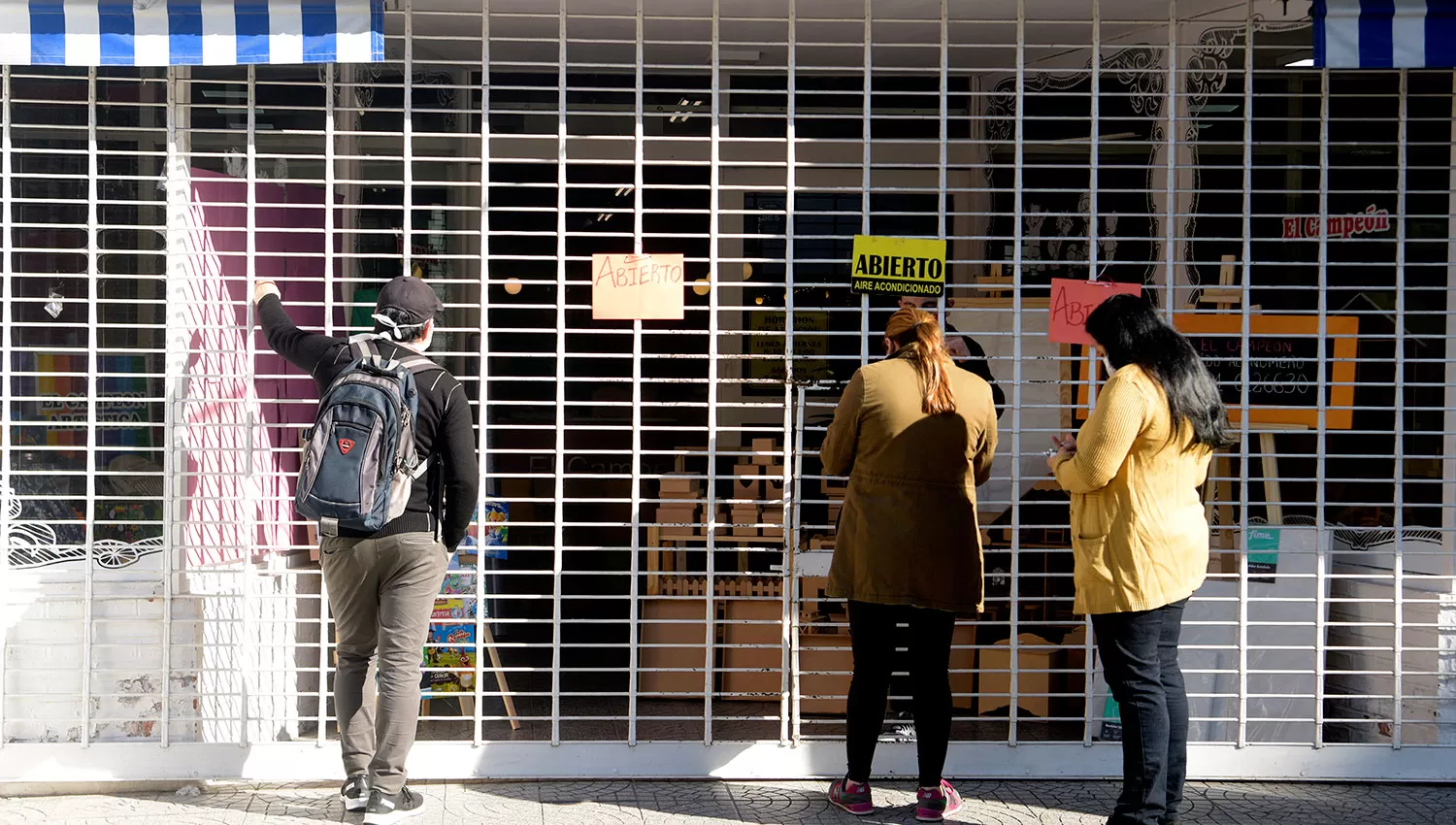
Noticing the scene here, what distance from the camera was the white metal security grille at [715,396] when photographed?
5.19 metres

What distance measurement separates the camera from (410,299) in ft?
15.1

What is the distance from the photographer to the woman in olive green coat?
15.2 ft

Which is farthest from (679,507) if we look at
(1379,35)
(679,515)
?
(1379,35)

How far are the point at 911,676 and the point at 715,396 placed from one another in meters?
1.49

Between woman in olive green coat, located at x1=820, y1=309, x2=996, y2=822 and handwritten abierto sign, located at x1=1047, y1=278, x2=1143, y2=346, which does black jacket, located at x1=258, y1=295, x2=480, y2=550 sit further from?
handwritten abierto sign, located at x1=1047, y1=278, x2=1143, y2=346

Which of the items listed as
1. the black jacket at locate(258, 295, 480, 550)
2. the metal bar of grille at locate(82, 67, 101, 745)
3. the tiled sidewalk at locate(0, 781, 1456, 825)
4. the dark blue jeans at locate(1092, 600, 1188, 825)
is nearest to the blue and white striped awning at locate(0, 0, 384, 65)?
the metal bar of grille at locate(82, 67, 101, 745)

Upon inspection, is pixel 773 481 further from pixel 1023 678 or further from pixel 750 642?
pixel 1023 678

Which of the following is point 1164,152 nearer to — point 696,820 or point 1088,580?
point 1088,580

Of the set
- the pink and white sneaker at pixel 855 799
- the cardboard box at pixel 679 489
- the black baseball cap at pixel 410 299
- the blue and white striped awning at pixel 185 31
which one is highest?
the blue and white striped awning at pixel 185 31

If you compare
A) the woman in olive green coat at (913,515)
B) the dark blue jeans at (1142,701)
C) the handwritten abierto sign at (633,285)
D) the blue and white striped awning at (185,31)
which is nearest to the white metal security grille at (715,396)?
the handwritten abierto sign at (633,285)

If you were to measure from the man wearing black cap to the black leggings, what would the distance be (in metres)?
1.46

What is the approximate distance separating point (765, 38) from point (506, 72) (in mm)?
1566

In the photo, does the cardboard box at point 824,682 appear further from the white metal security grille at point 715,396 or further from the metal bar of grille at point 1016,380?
the metal bar of grille at point 1016,380

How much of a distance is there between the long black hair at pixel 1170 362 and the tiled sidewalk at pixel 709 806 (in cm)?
155
